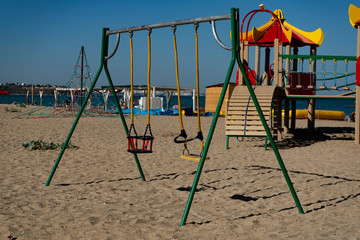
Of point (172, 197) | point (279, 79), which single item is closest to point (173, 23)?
point (172, 197)

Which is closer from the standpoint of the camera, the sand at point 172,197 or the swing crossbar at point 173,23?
the sand at point 172,197

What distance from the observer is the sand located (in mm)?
4023

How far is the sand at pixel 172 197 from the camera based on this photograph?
158 inches

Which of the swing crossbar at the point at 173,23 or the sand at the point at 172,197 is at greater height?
the swing crossbar at the point at 173,23

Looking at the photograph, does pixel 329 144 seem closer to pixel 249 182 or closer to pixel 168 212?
pixel 249 182

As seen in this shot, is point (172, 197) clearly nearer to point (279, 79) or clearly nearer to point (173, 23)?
point (173, 23)

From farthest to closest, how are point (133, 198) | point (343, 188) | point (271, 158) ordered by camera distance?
point (271, 158), point (343, 188), point (133, 198)

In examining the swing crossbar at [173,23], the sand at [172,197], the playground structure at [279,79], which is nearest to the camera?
the sand at [172,197]

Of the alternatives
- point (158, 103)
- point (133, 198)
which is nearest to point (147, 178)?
point (133, 198)

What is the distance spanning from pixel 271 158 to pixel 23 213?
20.4 feet

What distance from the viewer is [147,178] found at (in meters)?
6.75

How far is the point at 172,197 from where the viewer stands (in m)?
5.46

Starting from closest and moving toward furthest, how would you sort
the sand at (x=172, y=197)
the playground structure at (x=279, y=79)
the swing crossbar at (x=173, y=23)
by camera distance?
the sand at (x=172, y=197) → the swing crossbar at (x=173, y=23) → the playground structure at (x=279, y=79)

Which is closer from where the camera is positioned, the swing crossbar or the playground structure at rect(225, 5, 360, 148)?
the swing crossbar
